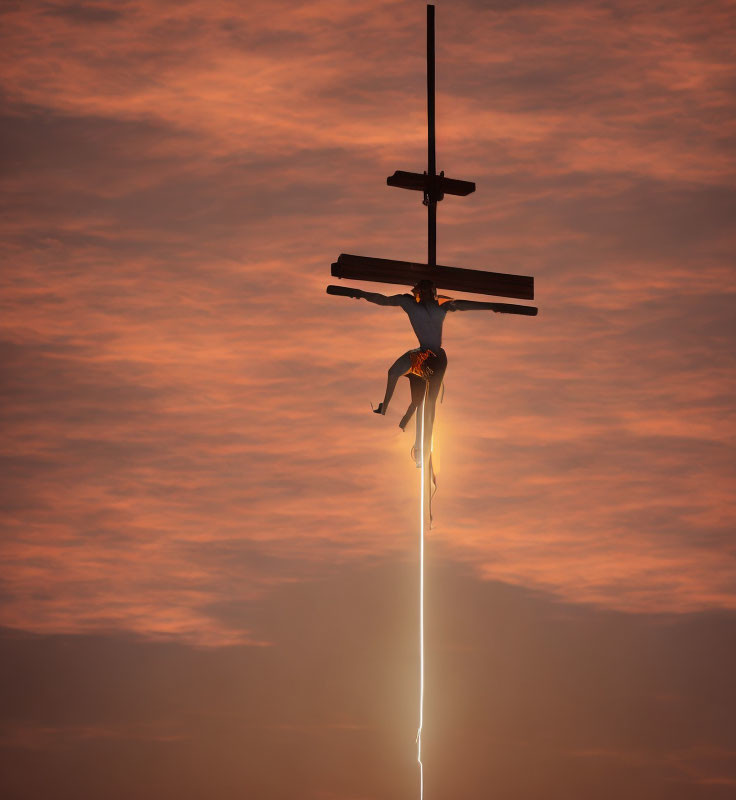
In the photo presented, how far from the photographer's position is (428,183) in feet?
94.5

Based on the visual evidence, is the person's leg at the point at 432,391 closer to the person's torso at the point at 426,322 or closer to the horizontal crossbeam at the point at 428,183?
the person's torso at the point at 426,322

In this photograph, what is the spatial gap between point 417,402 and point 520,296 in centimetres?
245

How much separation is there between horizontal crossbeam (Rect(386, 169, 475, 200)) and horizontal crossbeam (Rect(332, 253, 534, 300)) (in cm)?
132

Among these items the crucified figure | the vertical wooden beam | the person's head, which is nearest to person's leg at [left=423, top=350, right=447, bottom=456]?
the crucified figure

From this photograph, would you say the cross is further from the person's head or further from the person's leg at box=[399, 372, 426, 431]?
the person's leg at box=[399, 372, 426, 431]

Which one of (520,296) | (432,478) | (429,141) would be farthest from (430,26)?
(432,478)

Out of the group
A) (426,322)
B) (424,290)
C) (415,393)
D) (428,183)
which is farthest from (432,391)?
(428,183)

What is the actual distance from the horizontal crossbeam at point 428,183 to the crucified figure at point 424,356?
1619 millimetres

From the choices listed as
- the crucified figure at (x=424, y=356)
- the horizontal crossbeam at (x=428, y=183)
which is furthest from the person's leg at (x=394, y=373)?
the horizontal crossbeam at (x=428, y=183)

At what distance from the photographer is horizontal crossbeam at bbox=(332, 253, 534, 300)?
90.9 feet

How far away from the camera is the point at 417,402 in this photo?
2838 cm

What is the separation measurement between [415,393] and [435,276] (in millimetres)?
1820

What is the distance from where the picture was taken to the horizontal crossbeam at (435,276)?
27703 mm

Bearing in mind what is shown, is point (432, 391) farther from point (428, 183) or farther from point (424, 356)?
point (428, 183)
